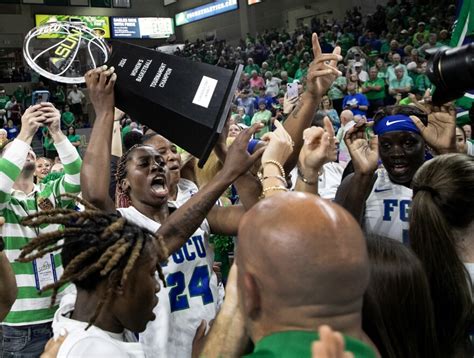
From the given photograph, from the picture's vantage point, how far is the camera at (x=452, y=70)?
1.72 m

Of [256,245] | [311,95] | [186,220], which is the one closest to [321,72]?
[311,95]

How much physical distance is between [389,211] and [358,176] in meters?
0.35

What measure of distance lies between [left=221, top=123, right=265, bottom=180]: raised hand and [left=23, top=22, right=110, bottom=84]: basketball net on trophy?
3.16 feet

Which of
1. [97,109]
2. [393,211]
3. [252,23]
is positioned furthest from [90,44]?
[252,23]

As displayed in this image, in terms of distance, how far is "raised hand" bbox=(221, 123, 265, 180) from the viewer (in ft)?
6.30

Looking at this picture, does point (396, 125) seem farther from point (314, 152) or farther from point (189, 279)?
point (189, 279)

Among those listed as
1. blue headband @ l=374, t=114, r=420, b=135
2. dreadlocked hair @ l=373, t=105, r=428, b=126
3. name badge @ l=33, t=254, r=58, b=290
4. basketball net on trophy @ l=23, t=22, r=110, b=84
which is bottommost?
name badge @ l=33, t=254, r=58, b=290

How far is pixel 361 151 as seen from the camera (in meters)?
2.54

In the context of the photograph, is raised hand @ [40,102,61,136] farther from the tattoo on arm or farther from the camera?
the camera

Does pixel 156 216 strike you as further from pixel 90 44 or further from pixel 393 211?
pixel 393 211

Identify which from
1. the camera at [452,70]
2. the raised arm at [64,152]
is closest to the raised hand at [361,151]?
the camera at [452,70]

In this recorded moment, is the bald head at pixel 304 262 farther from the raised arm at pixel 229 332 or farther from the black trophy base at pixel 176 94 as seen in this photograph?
the black trophy base at pixel 176 94

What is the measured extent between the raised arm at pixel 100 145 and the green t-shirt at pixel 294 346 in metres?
1.27

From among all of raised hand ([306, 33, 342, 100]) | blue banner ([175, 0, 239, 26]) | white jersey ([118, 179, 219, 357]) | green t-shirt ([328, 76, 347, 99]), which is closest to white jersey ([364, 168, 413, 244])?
raised hand ([306, 33, 342, 100])
